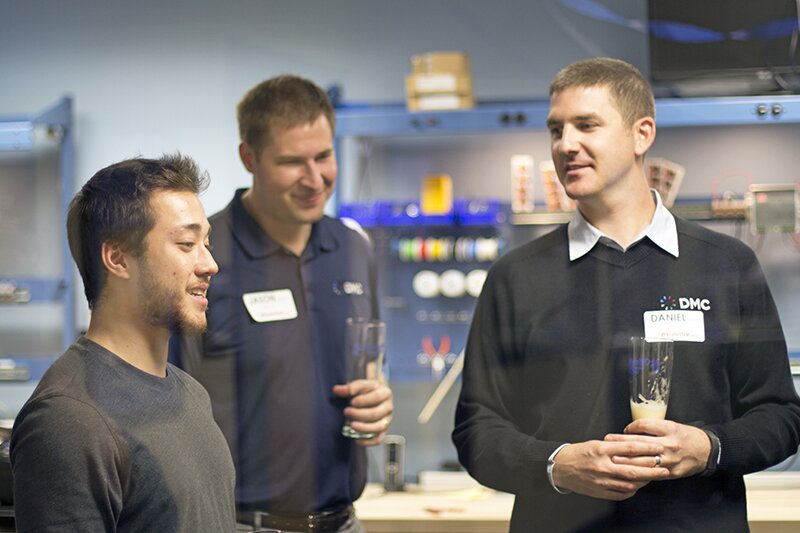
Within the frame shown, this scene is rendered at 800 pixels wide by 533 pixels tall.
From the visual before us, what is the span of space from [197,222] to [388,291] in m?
2.00

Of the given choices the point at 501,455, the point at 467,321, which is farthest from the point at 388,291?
the point at 501,455

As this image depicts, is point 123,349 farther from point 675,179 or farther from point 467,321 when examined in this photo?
point 467,321

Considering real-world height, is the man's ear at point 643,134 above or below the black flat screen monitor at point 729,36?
below

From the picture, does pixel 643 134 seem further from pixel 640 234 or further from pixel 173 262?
pixel 173 262

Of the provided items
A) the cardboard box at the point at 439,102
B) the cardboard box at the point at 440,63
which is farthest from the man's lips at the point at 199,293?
the cardboard box at the point at 439,102

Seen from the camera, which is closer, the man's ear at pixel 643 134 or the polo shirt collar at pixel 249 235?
the man's ear at pixel 643 134

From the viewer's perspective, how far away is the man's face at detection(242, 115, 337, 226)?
6.13 ft

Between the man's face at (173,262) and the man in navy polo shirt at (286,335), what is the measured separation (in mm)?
424

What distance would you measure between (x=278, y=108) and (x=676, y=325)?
84 cm

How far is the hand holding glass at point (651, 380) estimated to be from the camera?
57.3 inches

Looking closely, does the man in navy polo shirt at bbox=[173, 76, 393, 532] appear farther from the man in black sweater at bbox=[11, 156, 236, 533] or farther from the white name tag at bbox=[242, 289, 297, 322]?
the man in black sweater at bbox=[11, 156, 236, 533]

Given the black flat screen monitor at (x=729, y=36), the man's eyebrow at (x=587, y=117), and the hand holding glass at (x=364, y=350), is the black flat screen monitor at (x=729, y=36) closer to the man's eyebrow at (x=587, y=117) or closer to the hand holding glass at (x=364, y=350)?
the man's eyebrow at (x=587, y=117)

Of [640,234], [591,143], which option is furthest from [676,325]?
[591,143]

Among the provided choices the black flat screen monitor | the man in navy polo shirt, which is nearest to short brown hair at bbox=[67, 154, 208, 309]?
the man in navy polo shirt
